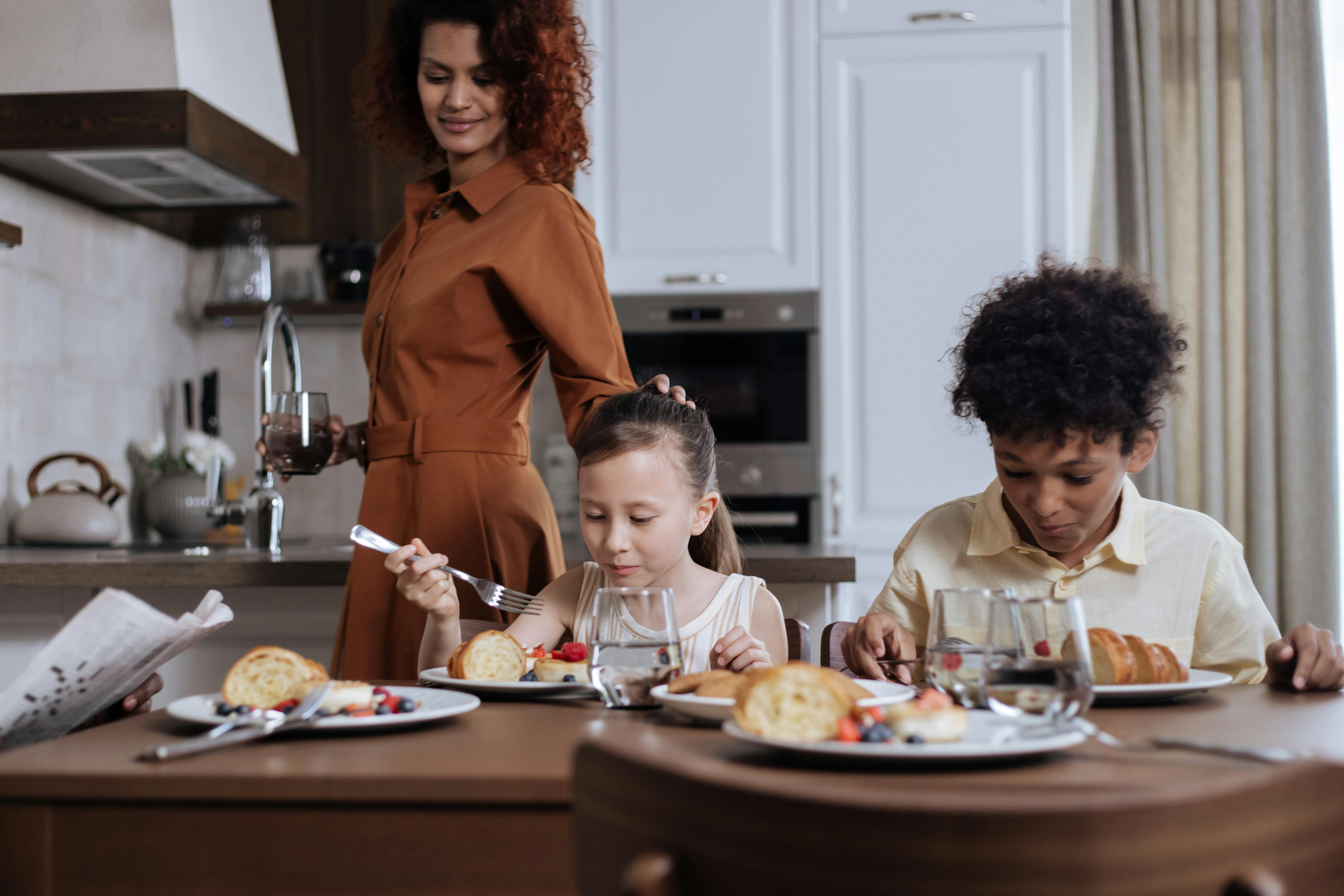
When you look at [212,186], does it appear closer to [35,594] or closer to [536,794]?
[35,594]

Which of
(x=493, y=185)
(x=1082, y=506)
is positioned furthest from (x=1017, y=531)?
(x=493, y=185)

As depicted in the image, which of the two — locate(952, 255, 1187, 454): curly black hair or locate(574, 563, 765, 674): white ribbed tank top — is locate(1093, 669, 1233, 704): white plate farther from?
locate(574, 563, 765, 674): white ribbed tank top

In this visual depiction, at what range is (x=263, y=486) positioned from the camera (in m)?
2.46

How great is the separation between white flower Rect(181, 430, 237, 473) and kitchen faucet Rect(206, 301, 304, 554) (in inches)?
1.6

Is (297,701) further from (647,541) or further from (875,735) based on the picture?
(647,541)

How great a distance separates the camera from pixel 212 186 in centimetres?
269

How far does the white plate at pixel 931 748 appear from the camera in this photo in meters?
0.70

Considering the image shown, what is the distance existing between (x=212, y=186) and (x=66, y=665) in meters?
2.06

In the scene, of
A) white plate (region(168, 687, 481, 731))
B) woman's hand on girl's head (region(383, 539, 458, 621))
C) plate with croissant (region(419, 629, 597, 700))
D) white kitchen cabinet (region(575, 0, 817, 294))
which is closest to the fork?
woman's hand on girl's head (region(383, 539, 458, 621))

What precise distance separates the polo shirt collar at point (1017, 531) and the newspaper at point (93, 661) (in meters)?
0.94

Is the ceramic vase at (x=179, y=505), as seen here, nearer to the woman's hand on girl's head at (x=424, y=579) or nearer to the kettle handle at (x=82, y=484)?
the kettle handle at (x=82, y=484)

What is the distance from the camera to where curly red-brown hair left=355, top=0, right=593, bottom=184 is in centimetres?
165

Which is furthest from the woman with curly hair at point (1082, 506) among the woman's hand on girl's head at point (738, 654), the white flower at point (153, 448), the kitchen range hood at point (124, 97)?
the white flower at point (153, 448)

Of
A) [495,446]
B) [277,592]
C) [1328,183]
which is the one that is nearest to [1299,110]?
[1328,183]
